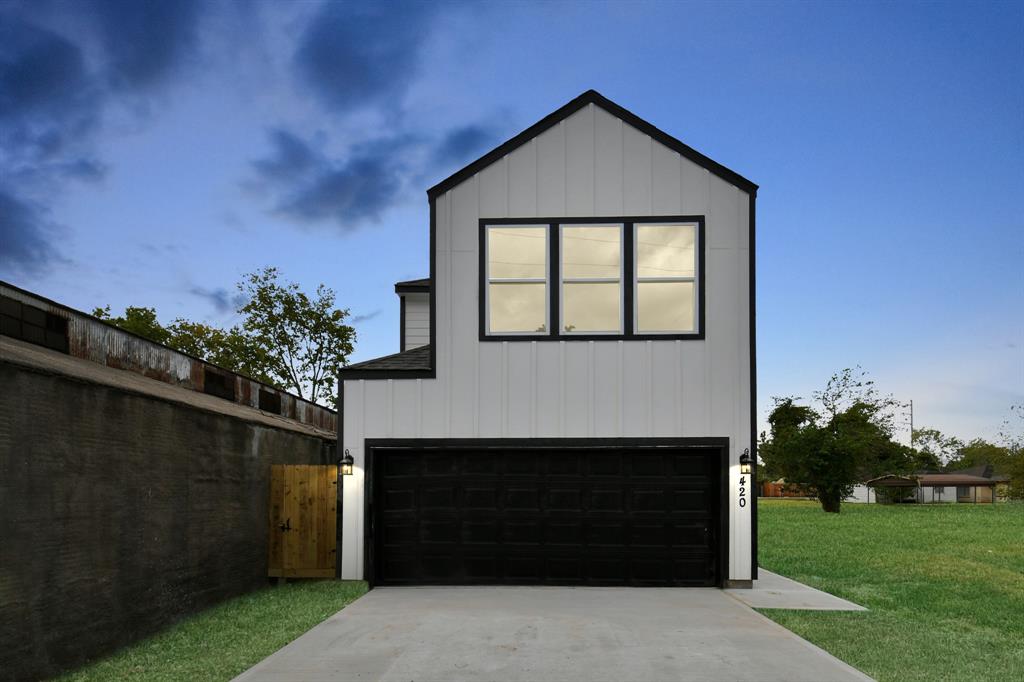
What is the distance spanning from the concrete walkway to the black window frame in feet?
12.3

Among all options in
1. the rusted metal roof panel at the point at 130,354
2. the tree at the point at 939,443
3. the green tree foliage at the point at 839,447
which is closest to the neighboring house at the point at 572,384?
the rusted metal roof panel at the point at 130,354

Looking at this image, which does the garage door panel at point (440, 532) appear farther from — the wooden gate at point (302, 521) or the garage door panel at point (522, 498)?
the wooden gate at point (302, 521)

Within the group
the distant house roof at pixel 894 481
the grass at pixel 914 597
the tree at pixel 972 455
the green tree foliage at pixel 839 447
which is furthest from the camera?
the tree at pixel 972 455

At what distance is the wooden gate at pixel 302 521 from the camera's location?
1207cm

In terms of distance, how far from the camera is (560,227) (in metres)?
11.8

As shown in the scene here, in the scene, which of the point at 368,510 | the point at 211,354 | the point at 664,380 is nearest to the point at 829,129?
the point at 664,380

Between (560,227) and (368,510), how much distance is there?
521 centimetres

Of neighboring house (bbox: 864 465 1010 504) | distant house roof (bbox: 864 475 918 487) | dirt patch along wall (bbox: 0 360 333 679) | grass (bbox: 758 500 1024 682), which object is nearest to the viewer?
dirt patch along wall (bbox: 0 360 333 679)

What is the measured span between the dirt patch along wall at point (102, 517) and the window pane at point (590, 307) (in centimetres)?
519

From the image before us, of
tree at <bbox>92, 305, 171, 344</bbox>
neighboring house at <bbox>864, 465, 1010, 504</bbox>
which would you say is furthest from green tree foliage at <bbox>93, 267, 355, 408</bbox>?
neighboring house at <bbox>864, 465, 1010, 504</bbox>

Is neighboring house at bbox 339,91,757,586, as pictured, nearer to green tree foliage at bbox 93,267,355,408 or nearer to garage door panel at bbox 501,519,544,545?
garage door panel at bbox 501,519,544,545

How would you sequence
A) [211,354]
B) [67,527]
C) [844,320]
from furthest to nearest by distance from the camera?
1. [211,354]
2. [844,320]
3. [67,527]

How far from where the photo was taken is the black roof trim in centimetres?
1564

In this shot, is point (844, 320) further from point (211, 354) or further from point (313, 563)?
point (211, 354)
